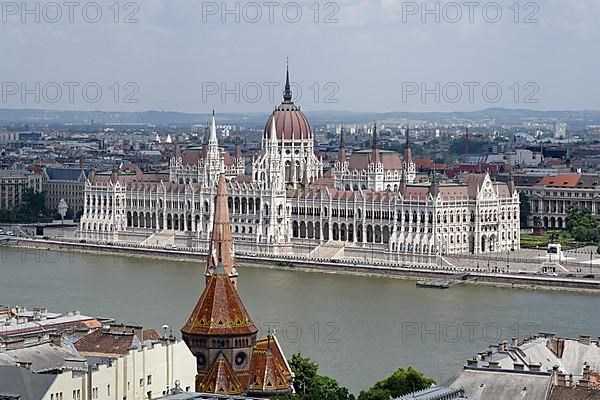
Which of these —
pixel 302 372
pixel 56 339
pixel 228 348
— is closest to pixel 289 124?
pixel 302 372

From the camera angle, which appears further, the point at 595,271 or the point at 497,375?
the point at 595,271

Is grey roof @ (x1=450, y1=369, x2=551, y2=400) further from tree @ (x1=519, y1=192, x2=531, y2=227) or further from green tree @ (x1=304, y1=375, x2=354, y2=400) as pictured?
Answer: tree @ (x1=519, y1=192, x2=531, y2=227)

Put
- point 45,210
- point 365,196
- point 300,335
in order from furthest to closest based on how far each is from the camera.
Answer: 1. point 45,210
2. point 365,196
3. point 300,335

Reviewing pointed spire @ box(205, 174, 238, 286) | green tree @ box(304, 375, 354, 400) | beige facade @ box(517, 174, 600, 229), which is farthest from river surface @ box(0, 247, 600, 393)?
beige facade @ box(517, 174, 600, 229)

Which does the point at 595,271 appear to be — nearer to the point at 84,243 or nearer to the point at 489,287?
the point at 489,287

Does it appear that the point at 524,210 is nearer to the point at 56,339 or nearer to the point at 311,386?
the point at 311,386

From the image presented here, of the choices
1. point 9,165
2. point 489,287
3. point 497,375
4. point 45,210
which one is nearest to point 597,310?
point 489,287

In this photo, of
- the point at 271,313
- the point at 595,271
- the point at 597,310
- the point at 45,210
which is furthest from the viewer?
the point at 45,210

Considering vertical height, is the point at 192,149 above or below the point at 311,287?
above
